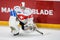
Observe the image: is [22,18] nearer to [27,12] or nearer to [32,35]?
[27,12]

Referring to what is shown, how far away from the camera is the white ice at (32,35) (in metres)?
1.80

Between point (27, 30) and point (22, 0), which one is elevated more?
point (22, 0)

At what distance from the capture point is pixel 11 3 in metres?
2.06

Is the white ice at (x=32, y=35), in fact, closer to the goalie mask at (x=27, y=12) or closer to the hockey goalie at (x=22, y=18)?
the hockey goalie at (x=22, y=18)

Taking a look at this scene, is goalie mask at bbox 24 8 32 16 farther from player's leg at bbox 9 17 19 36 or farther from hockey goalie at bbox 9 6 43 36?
player's leg at bbox 9 17 19 36

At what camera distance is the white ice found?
1.80 m

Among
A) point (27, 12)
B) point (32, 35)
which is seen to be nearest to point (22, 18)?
point (27, 12)

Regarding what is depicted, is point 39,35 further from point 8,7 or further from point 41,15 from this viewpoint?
point 8,7

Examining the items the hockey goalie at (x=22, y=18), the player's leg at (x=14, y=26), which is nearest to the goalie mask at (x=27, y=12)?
the hockey goalie at (x=22, y=18)

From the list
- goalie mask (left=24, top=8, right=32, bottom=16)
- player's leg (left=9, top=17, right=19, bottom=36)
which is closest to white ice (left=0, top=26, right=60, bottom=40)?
player's leg (left=9, top=17, right=19, bottom=36)

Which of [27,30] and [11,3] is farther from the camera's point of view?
[11,3]

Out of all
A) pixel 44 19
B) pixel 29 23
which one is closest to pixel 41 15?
pixel 44 19

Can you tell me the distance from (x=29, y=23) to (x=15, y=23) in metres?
0.14

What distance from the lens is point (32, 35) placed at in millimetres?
1882
